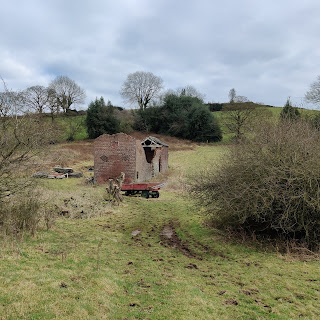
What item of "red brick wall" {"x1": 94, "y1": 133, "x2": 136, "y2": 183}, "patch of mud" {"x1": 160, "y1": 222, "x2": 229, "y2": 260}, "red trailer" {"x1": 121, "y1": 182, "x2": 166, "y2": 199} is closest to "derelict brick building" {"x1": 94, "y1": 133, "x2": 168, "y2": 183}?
"red brick wall" {"x1": 94, "y1": 133, "x2": 136, "y2": 183}

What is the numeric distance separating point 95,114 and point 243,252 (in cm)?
4143

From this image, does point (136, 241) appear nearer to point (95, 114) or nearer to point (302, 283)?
point (302, 283)

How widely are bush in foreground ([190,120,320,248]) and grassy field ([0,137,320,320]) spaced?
117 cm

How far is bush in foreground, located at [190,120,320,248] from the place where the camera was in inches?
340

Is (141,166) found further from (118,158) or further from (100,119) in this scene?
(100,119)

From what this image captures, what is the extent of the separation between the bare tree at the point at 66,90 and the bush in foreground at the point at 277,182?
1732 inches

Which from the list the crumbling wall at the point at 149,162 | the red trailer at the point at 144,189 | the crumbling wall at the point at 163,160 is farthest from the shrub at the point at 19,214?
the crumbling wall at the point at 163,160

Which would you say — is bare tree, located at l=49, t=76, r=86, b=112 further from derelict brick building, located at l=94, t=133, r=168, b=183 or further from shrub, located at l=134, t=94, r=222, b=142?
derelict brick building, located at l=94, t=133, r=168, b=183

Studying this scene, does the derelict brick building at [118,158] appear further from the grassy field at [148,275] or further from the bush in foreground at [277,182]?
the bush in foreground at [277,182]

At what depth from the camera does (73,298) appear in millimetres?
4980

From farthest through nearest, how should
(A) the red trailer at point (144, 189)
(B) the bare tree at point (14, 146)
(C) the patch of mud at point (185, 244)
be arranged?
(A) the red trailer at point (144, 189)
(C) the patch of mud at point (185, 244)
(B) the bare tree at point (14, 146)

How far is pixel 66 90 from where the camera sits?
50.2 metres

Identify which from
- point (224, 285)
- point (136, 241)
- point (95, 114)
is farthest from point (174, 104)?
point (224, 285)

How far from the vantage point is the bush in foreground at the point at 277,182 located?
8633 mm
